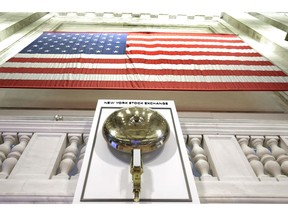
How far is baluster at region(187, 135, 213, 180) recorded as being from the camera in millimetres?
1562

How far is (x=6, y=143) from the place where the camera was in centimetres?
176

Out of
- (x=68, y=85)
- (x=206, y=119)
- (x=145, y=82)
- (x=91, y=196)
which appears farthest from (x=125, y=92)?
(x=91, y=196)

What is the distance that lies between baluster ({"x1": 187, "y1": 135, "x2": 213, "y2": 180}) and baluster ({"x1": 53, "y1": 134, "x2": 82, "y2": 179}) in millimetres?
700

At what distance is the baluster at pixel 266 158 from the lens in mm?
1560

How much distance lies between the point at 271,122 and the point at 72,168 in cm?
144

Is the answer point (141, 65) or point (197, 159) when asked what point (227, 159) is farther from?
point (141, 65)

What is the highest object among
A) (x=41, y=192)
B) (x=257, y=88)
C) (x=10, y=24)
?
(x=10, y=24)

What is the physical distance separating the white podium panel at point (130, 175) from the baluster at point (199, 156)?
229 millimetres

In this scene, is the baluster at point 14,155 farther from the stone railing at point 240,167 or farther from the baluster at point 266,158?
the baluster at point 266,158

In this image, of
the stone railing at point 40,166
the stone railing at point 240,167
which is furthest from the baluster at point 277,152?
the stone railing at point 40,166

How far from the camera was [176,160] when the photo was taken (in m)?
1.36

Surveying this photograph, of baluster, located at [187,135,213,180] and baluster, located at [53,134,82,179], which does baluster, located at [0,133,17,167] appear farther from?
baluster, located at [187,135,213,180]

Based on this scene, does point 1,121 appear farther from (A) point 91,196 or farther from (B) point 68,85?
(A) point 91,196

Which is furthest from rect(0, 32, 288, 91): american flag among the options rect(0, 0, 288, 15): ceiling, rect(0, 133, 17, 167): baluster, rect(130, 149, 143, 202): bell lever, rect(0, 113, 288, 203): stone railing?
rect(0, 0, 288, 15): ceiling
